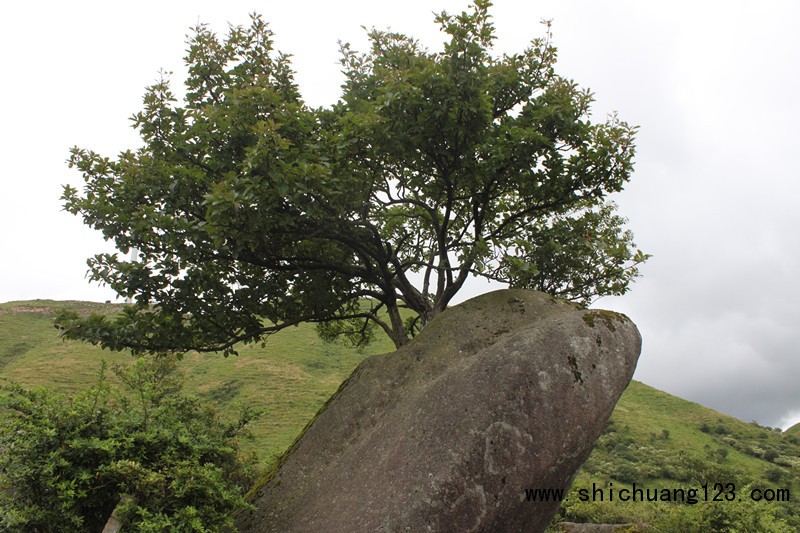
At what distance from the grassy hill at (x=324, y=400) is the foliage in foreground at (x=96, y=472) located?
78.5ft

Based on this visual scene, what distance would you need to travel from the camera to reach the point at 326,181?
9602mm

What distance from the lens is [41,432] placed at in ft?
25.1

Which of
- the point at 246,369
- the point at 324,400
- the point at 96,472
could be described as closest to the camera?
the point at 96,472

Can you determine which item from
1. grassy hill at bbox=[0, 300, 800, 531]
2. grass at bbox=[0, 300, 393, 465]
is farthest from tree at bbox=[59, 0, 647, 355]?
grass at bbox=[0, 300, 393, 465]

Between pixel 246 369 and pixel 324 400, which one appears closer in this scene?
pixel 324 400

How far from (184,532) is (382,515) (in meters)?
2.90

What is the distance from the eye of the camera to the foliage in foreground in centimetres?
729

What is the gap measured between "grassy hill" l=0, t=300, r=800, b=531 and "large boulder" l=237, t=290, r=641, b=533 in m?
21.1

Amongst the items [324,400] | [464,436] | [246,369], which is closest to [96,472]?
[464,436]

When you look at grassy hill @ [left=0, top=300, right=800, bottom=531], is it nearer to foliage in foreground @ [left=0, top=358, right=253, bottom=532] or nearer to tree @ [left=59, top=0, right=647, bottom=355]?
tree @ [left=59, top=0, right=647, bottom=355]

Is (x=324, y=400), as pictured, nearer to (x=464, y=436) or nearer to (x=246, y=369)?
(x=246, y=369)

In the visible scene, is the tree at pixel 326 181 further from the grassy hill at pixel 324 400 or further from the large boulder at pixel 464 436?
the grassy hill at pixel 324 400

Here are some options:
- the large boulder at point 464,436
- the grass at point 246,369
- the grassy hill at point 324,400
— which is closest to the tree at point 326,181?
the large boulder at point 464,436

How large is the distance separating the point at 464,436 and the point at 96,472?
5.56m
